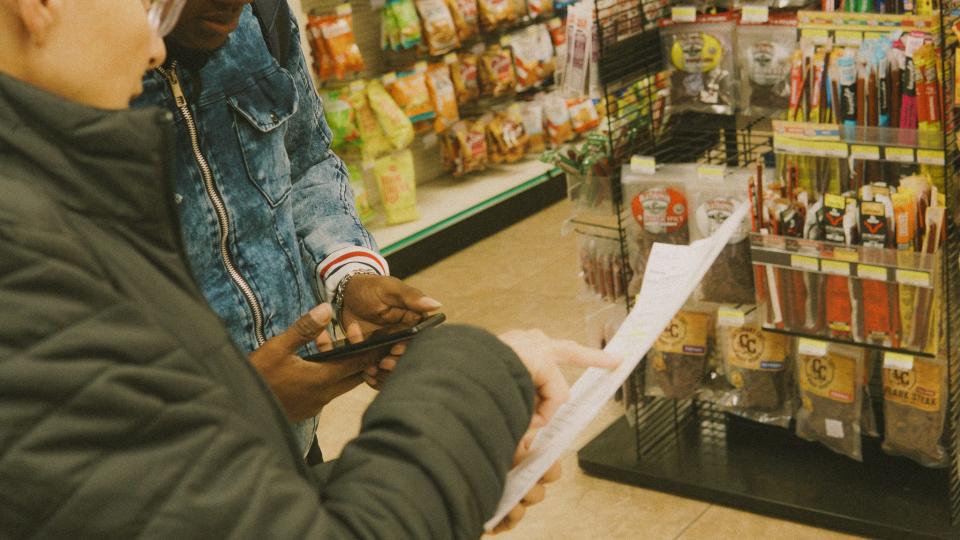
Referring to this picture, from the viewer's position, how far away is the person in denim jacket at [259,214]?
1.43m

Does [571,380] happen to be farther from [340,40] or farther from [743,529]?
[340,40]

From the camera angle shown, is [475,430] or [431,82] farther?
[431,82]

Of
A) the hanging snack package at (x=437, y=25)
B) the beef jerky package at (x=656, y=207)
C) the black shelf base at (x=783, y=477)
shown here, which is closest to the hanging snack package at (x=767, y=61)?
the beef jerky package at (x=656, y=207)

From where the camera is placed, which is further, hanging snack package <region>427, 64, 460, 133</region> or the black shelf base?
hanging snack package <region>427, 64, 460, 133</region>

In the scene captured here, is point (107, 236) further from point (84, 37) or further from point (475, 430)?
point (475, 430)

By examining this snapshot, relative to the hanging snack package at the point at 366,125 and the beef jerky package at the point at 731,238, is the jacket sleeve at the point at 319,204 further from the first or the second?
the hanging snack package at the point at 366,125

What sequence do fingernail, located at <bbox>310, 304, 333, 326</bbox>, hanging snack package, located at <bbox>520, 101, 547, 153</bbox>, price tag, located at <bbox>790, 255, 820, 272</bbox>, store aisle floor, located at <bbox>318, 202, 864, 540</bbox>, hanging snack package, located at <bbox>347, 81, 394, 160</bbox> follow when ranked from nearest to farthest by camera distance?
1. fingernail, located at <bbox>310, 304, 333, 326</bbox>
2. price tag, located at <bbox>790, 255, 820, 272</bbox>
3. store aisle floor, located at <bbox>318, 202, 864, 540</bbox>
4. hanging snack package, located at <bbox>347, 81, 394, 160</bbox>
5. hanging snack package, located at <bbox>520, 101, 547, 153</bbox>

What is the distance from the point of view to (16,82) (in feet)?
2.55

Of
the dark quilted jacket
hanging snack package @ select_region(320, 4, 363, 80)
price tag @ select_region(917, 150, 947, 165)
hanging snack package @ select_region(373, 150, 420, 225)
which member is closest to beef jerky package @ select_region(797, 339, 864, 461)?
price tag @ select_region(917, 150, 947, 165)

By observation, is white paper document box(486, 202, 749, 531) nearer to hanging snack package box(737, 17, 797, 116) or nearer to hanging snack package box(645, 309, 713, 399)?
hanging snack package box(737, 17, 797, 116)

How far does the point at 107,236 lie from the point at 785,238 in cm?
231

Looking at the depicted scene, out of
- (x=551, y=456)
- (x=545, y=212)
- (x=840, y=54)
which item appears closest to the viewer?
(x=551, y=456)

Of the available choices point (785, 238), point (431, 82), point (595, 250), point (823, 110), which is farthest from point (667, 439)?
point (431, 82)

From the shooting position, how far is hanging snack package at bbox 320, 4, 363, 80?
195 inches
